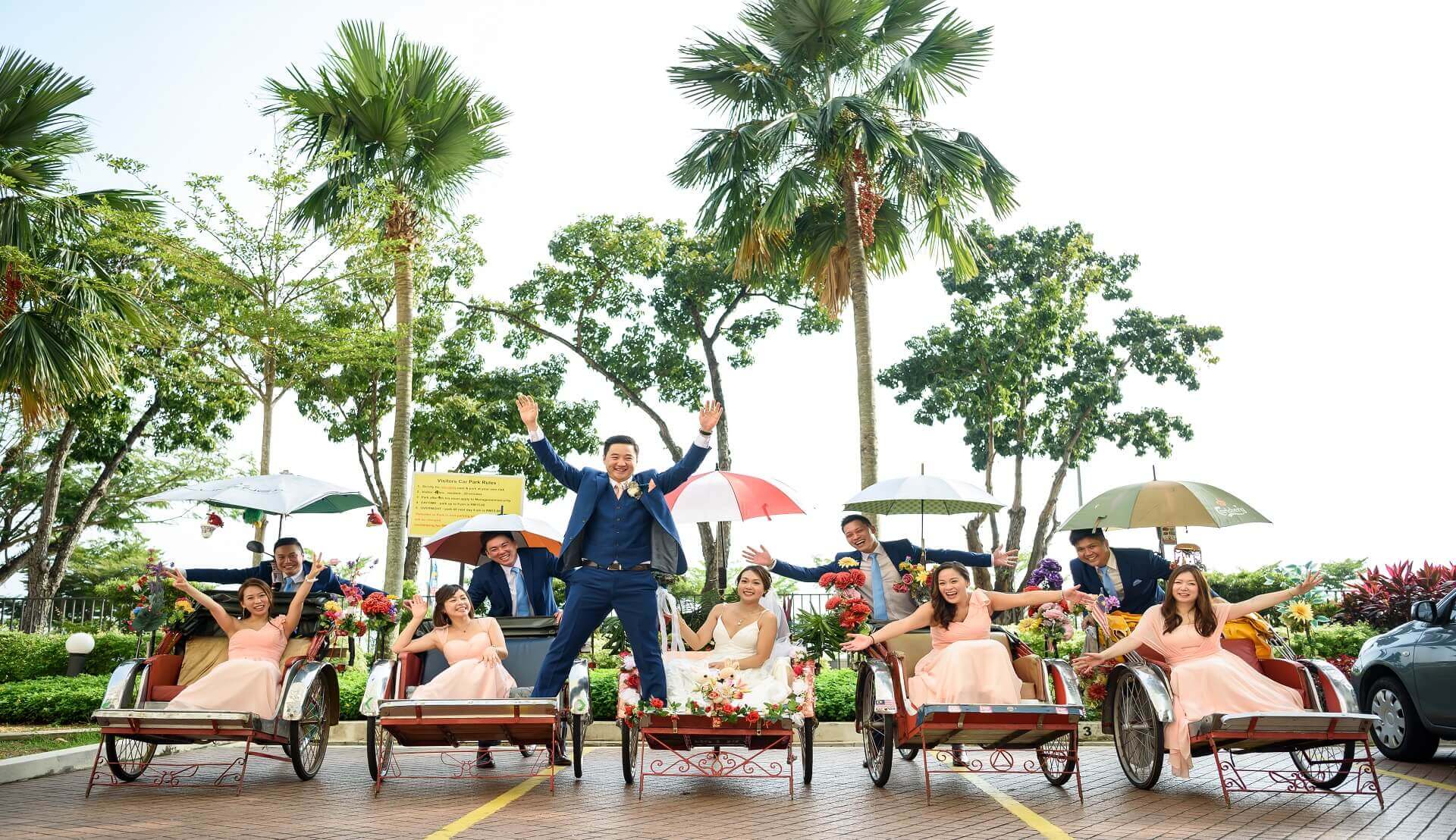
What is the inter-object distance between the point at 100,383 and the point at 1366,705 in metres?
17.1

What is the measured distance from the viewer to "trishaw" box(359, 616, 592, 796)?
6766 millimetres

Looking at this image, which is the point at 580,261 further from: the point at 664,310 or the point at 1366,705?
the point at 1366,705

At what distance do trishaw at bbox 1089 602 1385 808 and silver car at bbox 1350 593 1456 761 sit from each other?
2.78ft

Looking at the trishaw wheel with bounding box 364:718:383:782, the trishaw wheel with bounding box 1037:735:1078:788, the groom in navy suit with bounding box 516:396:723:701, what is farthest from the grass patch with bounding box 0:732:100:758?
the trishaw wheel with bounding box 1037:735:1078:788

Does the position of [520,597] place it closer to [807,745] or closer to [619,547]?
[619,547]

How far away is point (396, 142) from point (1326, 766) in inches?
567

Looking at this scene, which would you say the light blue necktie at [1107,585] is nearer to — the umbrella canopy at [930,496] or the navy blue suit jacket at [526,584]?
the umbrella canopy at [930,496]

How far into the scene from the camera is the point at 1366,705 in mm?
9086

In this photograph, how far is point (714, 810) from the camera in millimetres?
6562

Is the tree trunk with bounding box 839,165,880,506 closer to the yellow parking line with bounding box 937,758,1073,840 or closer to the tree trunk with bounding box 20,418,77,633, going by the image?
the yellow parking line with bounding box 937,758,1073,840

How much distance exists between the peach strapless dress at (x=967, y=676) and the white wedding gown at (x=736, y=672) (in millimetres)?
883

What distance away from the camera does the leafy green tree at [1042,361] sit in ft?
91.4

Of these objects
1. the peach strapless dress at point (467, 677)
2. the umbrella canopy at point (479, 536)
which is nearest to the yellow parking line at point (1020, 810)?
the peach strapless dress at point (467, 677)

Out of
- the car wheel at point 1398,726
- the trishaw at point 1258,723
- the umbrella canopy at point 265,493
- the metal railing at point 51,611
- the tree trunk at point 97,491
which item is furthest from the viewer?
the tree trunk at point 97,491
